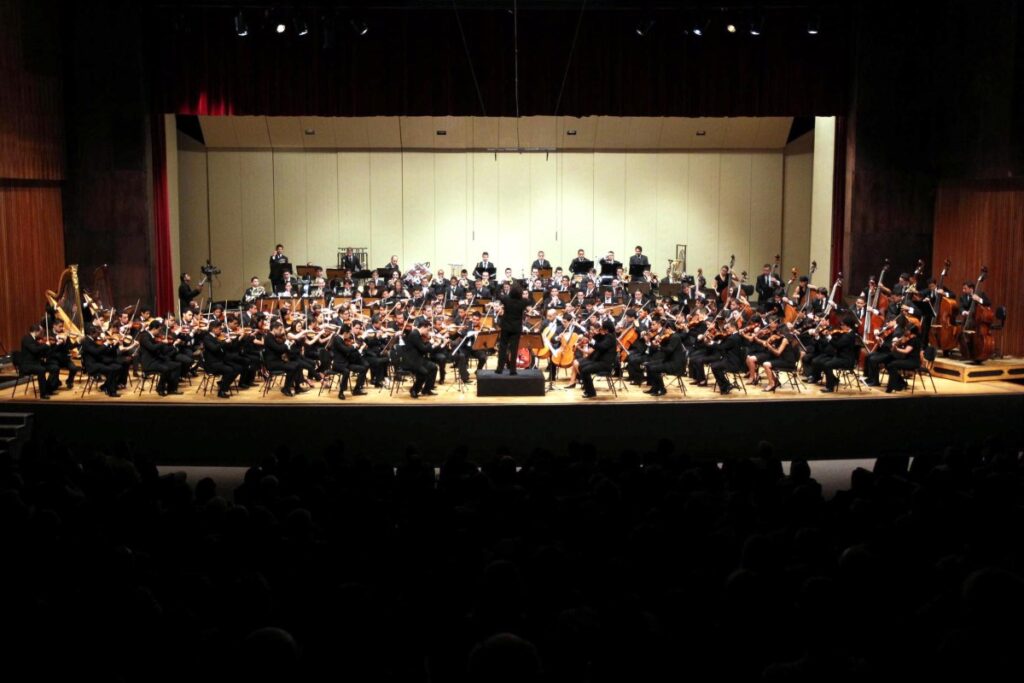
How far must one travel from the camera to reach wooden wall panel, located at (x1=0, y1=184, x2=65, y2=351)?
54.9ft

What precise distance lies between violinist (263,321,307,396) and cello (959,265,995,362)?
9.68 meters

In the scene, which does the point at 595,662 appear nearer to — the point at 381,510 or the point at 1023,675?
the point at 1023,675

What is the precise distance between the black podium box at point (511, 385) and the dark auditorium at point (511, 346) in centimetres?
8

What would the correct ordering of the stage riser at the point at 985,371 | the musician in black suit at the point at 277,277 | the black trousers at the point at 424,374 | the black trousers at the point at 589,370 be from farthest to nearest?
the musician in black suit at the point at 277,277
the stage riser at the point at 985,371
the black trousers at the point at 424,374
the black trousers at the point at 589,370

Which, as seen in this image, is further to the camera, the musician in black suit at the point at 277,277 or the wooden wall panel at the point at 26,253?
the musician in black suit at the point at 277,277

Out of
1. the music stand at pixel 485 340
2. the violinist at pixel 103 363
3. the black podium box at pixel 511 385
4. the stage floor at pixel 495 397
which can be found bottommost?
the stage floor at pixel 495 397

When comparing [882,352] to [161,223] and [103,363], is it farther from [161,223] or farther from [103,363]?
[161,223]

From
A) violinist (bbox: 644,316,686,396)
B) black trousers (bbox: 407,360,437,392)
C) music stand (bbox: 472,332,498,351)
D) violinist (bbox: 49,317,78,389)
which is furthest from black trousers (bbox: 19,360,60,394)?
violinist (bbox: 644,316,686,396)

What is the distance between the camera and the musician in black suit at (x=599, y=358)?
43.2ft

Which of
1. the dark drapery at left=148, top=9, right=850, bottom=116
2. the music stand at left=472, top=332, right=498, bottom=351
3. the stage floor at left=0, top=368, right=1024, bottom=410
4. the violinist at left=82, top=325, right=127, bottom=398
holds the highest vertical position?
the dark drapery at left=148, top=9, right=850, bottom=116

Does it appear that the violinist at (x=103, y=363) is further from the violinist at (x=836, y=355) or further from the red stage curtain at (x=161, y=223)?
the violinist at (x=836, y=355)

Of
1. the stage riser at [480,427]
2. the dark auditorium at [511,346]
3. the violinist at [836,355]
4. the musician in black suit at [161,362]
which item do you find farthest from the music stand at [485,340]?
the violinist at [836,355]

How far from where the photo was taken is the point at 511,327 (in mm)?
13383

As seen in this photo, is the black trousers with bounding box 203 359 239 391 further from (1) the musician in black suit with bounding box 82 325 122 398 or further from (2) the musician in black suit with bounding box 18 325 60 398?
(2) the musician in black suit with bounding box 18 325 60 398
